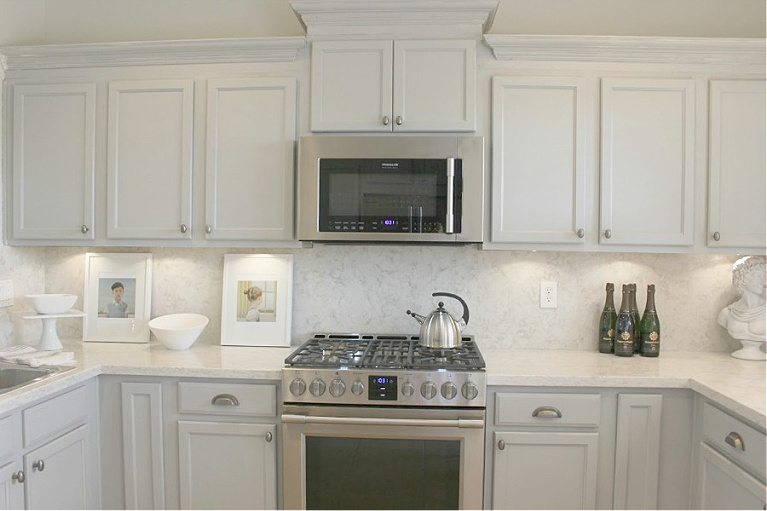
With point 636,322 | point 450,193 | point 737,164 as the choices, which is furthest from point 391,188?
point 737,164

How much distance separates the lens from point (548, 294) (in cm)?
263

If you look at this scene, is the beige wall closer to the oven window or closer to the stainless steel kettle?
the stainless steel kettle

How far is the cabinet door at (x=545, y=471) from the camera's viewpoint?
2.07m

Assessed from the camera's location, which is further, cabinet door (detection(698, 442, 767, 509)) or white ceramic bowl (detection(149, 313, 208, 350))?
white ceramic bowl (detection(149, 313, 208, 350))

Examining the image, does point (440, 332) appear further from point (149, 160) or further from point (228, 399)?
point (149, 160)

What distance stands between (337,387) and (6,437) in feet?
3.67

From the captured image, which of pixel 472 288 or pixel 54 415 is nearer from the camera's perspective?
pixel 54 415

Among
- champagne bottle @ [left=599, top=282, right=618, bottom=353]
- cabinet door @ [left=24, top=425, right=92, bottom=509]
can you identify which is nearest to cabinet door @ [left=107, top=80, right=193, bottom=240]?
cabinet door @ [left=24, top=425, right=92, bottom=509]

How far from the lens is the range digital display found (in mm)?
2045

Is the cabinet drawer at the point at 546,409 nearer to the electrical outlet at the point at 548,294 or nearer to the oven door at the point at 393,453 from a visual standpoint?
the oven door at the point at 393,453

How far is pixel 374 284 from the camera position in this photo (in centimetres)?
267

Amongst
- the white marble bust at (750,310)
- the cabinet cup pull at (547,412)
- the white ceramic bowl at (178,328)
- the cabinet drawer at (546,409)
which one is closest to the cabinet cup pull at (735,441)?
the cabinet drawer at (546,409)

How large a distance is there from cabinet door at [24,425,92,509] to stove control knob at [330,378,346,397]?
1034 mm

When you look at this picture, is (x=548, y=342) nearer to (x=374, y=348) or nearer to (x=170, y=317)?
(x=374, y=348)
